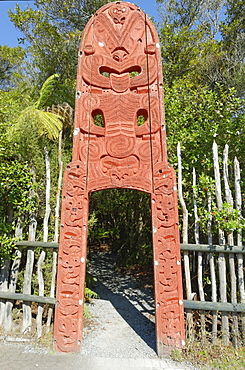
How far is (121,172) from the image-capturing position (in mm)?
3547

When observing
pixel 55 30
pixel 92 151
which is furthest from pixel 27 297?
pixel 55 30

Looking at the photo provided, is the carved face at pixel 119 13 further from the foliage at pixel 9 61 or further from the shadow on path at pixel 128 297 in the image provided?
the foliage at pixel 9 61

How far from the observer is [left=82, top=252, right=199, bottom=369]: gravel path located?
3.40 m

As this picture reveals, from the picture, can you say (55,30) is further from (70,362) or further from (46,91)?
(70,362)

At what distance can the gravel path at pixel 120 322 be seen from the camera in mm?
3402

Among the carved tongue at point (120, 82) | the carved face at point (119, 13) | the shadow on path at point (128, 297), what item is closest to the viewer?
the carved tongue at point (120, 82)

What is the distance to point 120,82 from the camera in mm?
3824

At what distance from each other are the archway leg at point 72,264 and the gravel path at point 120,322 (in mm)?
395

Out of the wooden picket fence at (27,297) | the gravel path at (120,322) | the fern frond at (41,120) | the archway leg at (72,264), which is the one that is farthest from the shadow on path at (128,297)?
the fern frond at (41,120)

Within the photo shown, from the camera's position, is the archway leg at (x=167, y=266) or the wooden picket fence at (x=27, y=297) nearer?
the archway leg at (x=167, y=266)

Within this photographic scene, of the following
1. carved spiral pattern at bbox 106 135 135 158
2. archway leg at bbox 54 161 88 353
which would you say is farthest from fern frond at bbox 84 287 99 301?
carved spiral pattern at bbox 106 135 135 158

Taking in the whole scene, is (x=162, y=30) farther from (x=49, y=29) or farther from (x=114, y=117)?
(x=114, y=117)

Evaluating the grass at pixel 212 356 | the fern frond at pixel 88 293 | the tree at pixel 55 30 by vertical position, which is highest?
the tree at pixel 55 30

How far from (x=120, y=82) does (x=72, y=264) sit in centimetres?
285
